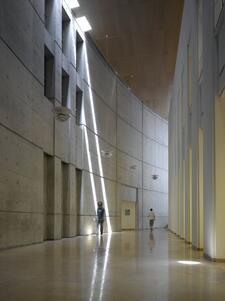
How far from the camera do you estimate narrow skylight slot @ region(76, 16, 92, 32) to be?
2281 cm

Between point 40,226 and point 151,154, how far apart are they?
26738 millimetres

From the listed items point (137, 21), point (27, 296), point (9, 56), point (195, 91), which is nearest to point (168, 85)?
point (137, 21)

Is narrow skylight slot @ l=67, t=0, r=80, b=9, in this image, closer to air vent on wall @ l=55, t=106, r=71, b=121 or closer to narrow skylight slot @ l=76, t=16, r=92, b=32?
narrow skylight slot @ l=76, t=16, r=92, b=32

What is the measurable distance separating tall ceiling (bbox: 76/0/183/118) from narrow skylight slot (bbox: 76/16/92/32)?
0.98 ft

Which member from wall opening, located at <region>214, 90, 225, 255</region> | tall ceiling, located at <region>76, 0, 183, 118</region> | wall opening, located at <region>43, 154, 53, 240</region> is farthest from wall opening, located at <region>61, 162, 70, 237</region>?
wall opening, located at <region>214, 90, 225, 255</region>

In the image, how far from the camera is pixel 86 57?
2517cm

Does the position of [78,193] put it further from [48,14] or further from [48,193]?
[48,14]

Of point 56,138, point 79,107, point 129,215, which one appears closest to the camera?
point 56,138

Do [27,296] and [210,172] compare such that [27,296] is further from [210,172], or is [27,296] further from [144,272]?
[210,172]

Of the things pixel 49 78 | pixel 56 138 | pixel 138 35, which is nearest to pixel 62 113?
pixel 56 138

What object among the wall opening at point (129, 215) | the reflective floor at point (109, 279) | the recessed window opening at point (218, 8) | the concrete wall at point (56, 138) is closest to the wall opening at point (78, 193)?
the concrete wall at point (56, 138)

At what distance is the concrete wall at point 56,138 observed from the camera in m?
13.8

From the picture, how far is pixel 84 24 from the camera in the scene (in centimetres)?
2347

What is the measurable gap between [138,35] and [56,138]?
7.33 m
